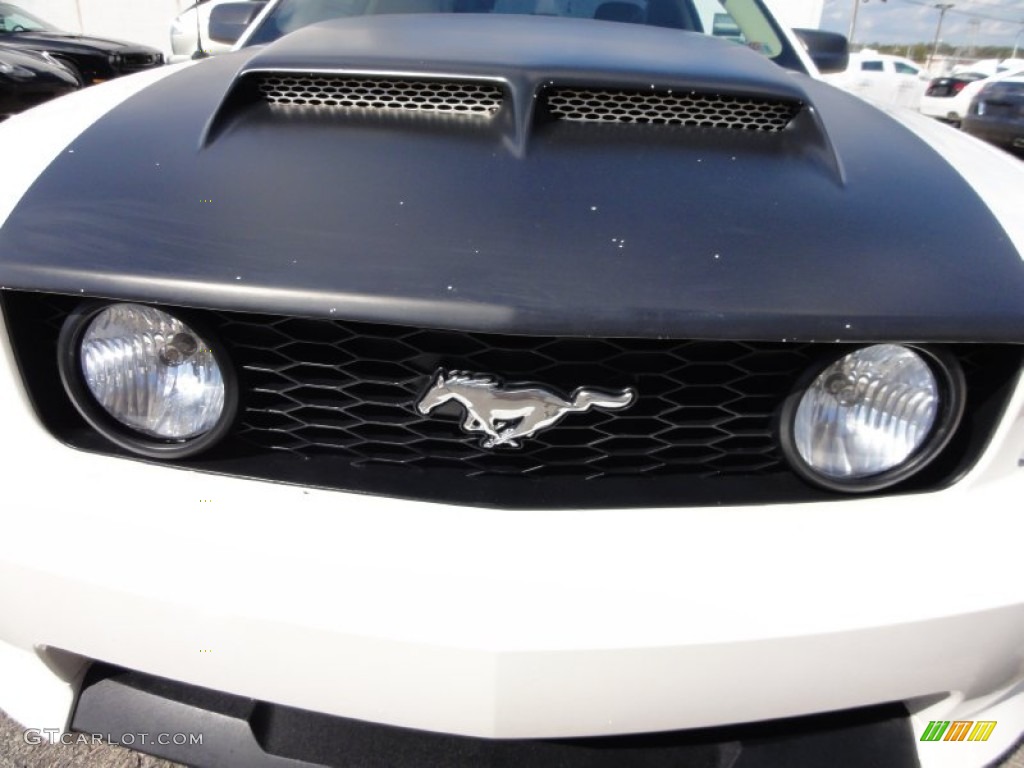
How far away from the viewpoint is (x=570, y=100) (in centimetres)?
131

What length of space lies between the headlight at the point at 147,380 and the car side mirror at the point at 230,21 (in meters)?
1.68

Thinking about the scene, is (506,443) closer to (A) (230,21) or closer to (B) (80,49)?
(A) (230,21)

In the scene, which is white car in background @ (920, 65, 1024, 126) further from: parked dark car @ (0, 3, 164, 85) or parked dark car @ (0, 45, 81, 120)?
parked dark car @ (0, 45, 81, 120)

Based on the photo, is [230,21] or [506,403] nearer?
[506,403]

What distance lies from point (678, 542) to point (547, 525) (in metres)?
0.17

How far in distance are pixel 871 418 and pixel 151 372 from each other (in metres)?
0.97

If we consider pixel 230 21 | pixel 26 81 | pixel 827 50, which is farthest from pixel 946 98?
pixel 230 21

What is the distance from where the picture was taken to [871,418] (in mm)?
1105

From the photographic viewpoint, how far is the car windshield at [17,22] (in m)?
9.74

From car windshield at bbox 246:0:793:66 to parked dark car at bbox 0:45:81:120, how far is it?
522 centimetres

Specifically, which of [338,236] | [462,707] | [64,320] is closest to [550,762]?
[462,707]

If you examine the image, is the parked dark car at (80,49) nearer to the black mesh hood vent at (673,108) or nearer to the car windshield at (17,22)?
the car windshield at (17,22)

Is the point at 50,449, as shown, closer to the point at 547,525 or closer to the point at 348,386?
the point at 348,386

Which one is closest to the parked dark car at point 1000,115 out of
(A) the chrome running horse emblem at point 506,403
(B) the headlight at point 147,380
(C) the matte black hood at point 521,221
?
(C) the matte black hood at point 521,221
